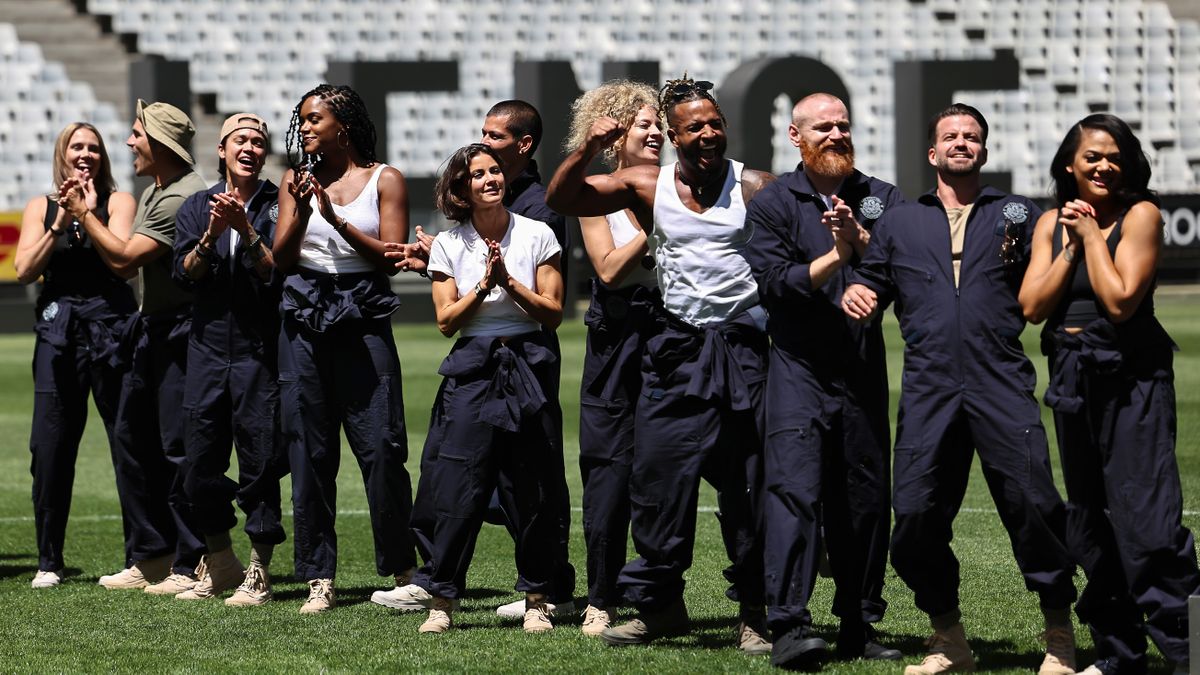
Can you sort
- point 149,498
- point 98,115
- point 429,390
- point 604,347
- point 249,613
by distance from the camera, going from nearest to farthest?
point 604,347
point 249,613
point 149,498
point 429,390
point 98,115

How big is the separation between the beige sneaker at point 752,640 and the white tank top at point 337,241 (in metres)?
2.06

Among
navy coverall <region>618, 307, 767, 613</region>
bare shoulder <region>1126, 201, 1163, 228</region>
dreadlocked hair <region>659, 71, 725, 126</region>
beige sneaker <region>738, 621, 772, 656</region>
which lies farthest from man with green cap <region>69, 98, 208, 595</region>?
bare shoulder <region>1126, 201, 1163, 228</region>

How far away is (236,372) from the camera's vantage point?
7.46 metres

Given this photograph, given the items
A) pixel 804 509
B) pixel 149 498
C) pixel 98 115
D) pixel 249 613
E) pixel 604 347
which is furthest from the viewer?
pixel 98 115

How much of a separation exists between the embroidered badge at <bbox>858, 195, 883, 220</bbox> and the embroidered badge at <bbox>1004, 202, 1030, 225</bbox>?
1.50 ft

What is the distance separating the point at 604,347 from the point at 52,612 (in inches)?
98.8

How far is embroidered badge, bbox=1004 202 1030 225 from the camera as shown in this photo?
5609 mm

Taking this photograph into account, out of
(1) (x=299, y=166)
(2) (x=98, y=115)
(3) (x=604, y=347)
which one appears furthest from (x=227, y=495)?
(2) (x=98, y=115)

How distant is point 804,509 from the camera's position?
5.75 m

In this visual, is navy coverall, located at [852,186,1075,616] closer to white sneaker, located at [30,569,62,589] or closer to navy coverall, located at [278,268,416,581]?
navy coverall, located at [278,268,416,581]

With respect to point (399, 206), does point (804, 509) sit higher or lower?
lower

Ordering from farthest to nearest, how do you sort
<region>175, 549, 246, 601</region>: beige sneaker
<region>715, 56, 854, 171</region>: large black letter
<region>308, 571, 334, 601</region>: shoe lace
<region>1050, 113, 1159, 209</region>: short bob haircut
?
<region>715, 56, 854, 171</region>: large black letter
<region>175, 549, 246, 601</region>: beige sneaker
<region>308, 571, 334, 601</region>: shoe lace
<region>1050, 113, 1159, 209</region>: short bob haircut

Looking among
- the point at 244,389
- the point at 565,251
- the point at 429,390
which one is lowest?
the point at 429,390

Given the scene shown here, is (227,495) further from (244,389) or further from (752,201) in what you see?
(752,201)
